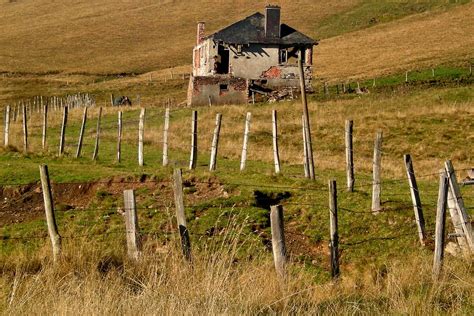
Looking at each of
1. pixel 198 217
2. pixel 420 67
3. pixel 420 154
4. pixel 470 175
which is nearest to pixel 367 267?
pixel 198 217

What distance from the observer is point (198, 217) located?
1658 centimetres

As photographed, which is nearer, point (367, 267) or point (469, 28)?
point (367, 267)

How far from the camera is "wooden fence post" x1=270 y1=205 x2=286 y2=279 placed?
29.6 ft

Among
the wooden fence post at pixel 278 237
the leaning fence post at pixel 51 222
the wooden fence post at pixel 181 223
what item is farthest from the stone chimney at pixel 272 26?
the wooden fence post at pixel 278 237

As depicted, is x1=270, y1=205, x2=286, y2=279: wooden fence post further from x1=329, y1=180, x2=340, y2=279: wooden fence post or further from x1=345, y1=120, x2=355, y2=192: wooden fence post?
x1=345, y1=120, x2=355, y2=192: wooden fence post

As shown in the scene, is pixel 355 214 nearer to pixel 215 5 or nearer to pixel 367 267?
pixel 367 267

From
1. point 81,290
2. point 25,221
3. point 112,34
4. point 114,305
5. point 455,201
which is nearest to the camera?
point 114,305

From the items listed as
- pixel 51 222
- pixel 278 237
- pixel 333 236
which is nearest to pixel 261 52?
pixel 333 236

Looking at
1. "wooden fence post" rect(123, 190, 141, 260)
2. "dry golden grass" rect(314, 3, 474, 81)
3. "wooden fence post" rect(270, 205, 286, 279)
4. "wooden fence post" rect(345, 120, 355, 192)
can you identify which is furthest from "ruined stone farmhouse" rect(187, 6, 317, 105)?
"wooden fence post" rect(270, 205, 286, 279)

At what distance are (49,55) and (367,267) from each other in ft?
316

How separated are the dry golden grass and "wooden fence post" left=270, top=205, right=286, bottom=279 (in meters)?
52.3

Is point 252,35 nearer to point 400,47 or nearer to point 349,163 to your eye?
point 400,47

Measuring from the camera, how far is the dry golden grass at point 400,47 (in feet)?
217

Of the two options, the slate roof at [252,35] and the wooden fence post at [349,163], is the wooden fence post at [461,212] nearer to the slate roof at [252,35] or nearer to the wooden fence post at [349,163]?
the wooden fence post at [349,163]
